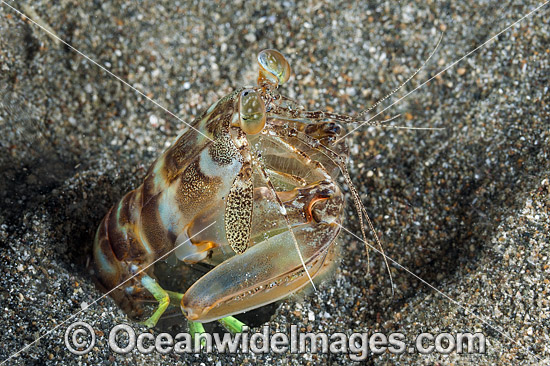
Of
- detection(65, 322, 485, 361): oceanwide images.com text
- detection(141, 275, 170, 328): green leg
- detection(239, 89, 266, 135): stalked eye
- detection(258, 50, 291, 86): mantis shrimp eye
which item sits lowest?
detection(65, 322, 485, 361): oceanwide images.com text

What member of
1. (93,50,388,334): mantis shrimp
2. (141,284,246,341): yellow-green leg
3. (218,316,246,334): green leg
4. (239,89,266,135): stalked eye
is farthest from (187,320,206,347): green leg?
(239,89,266,135): stalked eye

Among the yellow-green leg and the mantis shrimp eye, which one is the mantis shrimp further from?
the yellow-green leg

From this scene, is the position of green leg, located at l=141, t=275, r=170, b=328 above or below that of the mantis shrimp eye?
below

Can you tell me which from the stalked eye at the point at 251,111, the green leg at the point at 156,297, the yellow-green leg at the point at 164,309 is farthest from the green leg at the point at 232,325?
the stalked eye at the point at 251,111

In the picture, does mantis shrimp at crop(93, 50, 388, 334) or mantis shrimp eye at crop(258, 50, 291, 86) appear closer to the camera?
mantis shrimp at crop(93, 50, 388, 334)

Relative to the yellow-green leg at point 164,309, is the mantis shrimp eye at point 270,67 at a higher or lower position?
higher

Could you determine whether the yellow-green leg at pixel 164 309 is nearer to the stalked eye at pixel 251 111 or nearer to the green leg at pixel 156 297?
the green leg at pixel 156 297

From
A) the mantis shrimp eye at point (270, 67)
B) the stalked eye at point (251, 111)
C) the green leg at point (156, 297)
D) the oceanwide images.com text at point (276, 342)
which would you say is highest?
the mantis shrimp eye at point (270, 67)

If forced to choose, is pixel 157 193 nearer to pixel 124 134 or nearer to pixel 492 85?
pixel 124 134
